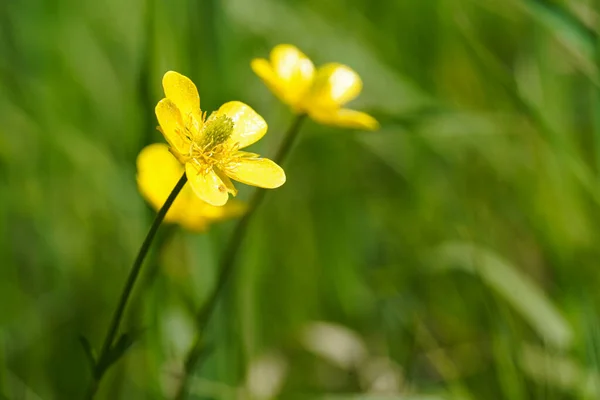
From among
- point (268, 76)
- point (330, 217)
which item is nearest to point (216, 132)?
point (268, 76)

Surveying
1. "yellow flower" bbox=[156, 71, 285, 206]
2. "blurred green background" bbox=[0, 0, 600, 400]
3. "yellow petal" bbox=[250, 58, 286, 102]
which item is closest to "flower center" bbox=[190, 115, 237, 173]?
"yellow flower" bbox=[156, 71, 285, 206]

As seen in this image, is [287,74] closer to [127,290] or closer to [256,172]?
[256,172]

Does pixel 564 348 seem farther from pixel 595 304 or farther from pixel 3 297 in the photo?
pixel 3 297

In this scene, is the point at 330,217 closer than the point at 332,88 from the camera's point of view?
No

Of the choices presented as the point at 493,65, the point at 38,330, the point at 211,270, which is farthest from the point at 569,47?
the point at 38,330

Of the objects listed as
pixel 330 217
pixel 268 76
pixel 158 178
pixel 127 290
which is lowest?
pixel 330 217

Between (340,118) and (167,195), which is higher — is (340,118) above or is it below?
above

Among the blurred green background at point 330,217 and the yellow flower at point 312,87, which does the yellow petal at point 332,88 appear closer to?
the yellow flower at point 312,87
